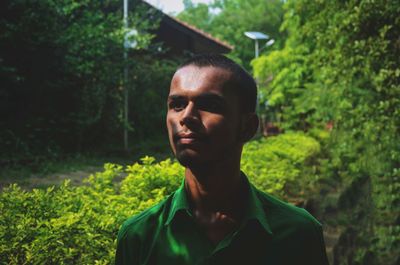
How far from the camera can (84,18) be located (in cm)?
1425

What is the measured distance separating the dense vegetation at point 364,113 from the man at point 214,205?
527 cm

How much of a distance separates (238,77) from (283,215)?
519mm

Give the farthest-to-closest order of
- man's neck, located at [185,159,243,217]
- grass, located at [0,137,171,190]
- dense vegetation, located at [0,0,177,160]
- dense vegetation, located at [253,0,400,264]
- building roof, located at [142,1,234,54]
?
building roof, located at [142,1,234,54], dense vegetation, located at [0,0,177,160], grass, located at [0,137,171,190], dense vegetation, located at [253,0,400,264], man's neck, located at [185,159,243,217]

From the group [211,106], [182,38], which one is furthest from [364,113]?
[182,38]

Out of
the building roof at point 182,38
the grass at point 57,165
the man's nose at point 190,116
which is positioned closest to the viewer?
the man's nose at point 190,116

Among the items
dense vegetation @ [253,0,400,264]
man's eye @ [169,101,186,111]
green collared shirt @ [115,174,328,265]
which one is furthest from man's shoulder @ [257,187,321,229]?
dense vegetation @ [253,0,400,264]

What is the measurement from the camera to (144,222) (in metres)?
1.67

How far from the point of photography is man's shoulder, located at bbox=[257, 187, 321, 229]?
166cm

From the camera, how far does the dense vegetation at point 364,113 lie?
7051mm

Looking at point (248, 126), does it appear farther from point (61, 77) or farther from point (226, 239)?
point (61, 77)

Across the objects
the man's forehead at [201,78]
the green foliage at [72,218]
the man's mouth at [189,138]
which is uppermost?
the man's forehead at [201,78]

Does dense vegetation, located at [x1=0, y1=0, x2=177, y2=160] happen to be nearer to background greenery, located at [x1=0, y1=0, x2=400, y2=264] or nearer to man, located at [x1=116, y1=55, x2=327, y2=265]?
background greenery, located at [x1=0, y1=0, x2=400, y2=264]

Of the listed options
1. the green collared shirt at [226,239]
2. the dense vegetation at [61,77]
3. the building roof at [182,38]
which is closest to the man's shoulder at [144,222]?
the green collared shirt at [226,239]

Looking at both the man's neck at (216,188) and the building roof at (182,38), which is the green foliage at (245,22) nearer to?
the building roof at (182,38)
